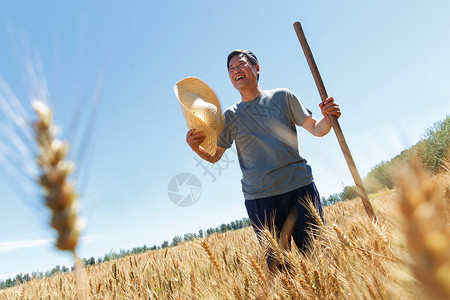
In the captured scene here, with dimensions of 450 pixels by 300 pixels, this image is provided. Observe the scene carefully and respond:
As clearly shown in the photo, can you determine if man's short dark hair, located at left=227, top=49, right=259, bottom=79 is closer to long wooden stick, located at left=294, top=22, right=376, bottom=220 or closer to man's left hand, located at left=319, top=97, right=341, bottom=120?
long wooden stick, located at left=294, top=22, right=376, bottom=220

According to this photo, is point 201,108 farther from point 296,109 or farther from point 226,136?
point 296,109

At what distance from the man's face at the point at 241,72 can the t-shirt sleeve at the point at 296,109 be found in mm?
358

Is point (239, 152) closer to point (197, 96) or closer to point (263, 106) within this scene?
point (263, 106)

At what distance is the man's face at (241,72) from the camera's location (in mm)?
2719

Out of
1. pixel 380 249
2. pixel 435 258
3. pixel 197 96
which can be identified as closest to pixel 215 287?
pixel 380 249

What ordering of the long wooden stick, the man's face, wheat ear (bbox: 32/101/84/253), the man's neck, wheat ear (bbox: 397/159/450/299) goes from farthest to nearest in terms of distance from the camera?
the man's neck
the man's face
the long wooden stick
wheat ear (bbox: 32/101/84/253)
wheat ear (bbox: 397/159/450/299)

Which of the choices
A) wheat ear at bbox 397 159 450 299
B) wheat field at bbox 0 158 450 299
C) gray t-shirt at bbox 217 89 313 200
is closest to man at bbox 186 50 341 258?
gray t-shirt at bbox 217 89 313 200

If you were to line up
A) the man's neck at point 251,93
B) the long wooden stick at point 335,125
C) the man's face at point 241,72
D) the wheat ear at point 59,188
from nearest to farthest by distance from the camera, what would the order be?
the wheat ear at point 59,188, the long wooden stick at point 335,125, the man's face at point 241,72, the man's neck at point 251,93

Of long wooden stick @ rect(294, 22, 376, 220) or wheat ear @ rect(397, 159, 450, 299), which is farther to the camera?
long wooden stick @ rect(294, 22, 376, 220)

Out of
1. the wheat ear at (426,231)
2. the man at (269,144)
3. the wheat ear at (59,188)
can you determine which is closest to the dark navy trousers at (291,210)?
the man at (269,144)

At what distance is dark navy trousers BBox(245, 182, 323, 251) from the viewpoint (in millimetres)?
2439

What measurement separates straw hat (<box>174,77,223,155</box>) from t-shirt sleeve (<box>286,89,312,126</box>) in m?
0.66

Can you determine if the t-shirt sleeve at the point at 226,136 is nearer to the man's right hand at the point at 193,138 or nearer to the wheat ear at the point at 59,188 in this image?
the man's right hand at the point at 193,138

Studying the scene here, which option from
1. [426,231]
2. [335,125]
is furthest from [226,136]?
[426,231]
